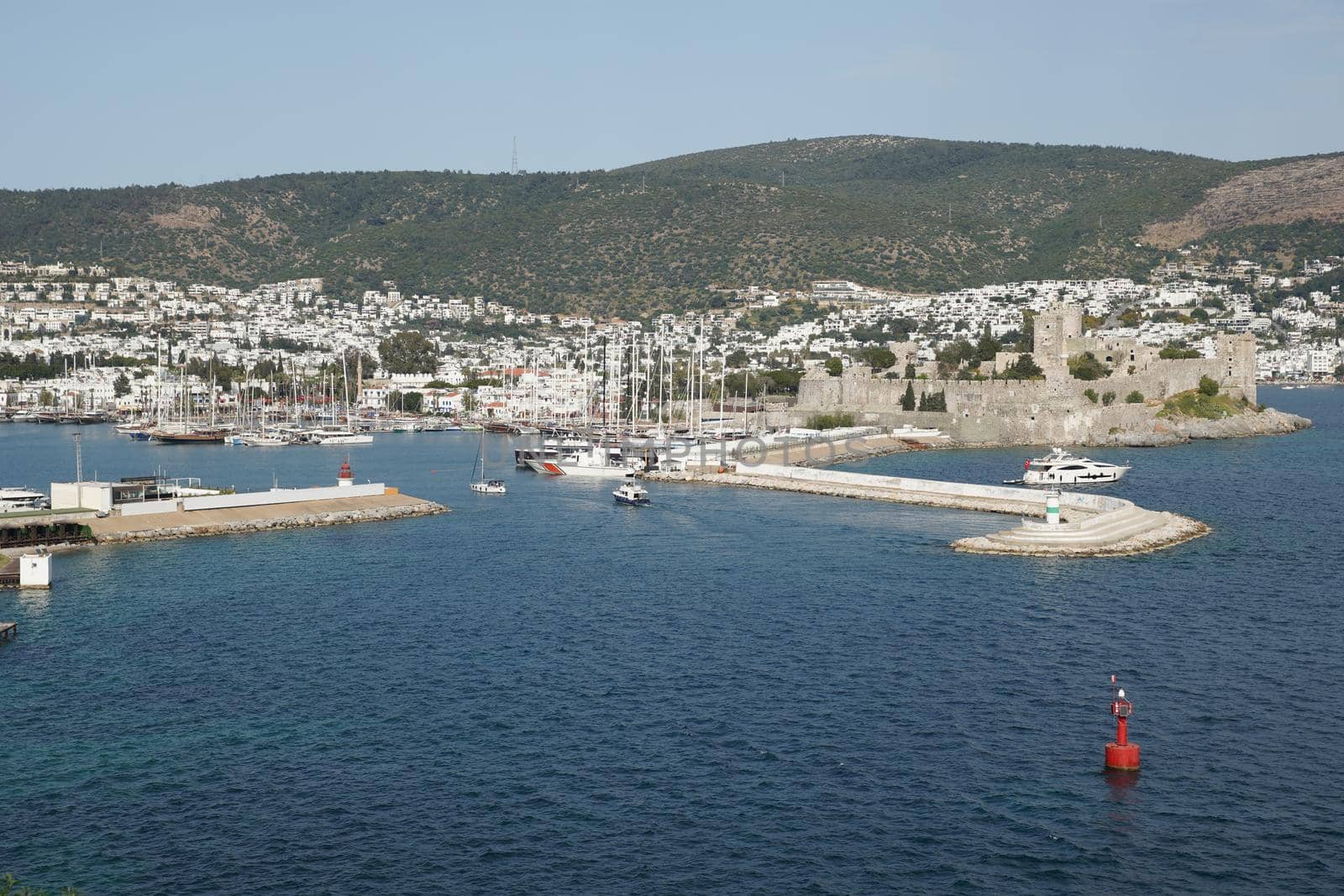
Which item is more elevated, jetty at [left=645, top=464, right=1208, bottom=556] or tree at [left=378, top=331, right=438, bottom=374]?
tree at [left=378, top=331, right=438, bottom=374]

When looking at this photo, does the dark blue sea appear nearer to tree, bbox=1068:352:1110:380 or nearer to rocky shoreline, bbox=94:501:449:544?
rocky shoreline, bbox=94:501:449:544

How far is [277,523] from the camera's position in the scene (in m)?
36.9

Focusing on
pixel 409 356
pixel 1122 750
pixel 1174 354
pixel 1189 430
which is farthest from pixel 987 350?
→ pixel 1122 750

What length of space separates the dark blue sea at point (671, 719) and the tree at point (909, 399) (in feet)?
108

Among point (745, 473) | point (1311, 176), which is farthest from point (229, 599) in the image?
point (1311, 176)

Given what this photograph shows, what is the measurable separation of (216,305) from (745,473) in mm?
111884

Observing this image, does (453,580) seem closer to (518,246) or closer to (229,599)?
(229,599)

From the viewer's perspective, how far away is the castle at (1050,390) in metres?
62.1

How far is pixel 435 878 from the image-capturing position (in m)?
14.1

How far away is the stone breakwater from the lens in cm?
3475

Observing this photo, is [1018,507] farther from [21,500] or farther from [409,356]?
[409,356]

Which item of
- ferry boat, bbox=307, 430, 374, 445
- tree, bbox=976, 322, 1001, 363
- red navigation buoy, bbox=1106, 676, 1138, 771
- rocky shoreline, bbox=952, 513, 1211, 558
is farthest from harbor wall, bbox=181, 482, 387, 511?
tree, bbox=976, 322, 1001, 363

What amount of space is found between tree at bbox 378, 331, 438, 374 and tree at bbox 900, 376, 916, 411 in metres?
51.8

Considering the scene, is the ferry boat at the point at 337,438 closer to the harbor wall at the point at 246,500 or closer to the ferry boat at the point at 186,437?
the ferry boat at the point at 186,437
